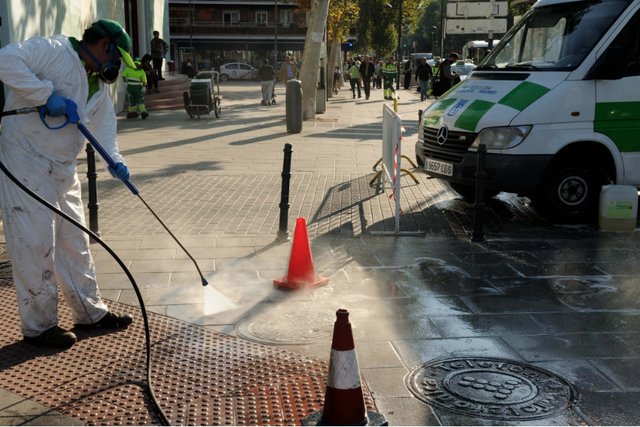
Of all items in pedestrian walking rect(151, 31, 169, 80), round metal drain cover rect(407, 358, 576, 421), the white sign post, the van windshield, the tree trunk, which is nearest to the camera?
round metal drain cover rect(407, 358, 576, 421)

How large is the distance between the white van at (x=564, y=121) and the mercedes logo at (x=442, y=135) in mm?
11

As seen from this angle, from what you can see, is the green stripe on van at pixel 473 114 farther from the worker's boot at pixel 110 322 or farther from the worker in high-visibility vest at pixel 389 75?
the worker in high-visibility vest at pixel 389 75

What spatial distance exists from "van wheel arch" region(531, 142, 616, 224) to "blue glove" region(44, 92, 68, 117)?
18.7ft

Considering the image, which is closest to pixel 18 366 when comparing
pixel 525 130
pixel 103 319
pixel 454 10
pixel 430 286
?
pixel 103 319

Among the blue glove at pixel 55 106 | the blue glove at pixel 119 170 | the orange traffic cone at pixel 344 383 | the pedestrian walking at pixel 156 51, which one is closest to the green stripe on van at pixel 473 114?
the blue glove at pixel 119 170

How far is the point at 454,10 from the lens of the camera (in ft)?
80.7

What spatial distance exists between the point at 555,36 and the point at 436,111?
5.28ft

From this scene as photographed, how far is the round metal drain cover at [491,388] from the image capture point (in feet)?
14.2

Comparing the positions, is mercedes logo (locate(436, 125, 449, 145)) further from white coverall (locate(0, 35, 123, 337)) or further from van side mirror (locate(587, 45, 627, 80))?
white coverall (locate(0, 35, 123, 337))

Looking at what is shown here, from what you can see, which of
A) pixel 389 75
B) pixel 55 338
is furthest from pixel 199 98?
pixel 55 338

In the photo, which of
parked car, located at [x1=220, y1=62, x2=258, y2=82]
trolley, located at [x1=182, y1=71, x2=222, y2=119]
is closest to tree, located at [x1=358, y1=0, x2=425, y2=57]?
parked car, located at [x1=220, y1=62, x2=258, y2=82]

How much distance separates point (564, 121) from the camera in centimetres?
866

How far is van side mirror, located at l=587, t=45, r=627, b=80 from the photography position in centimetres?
854

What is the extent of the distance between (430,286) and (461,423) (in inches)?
102
